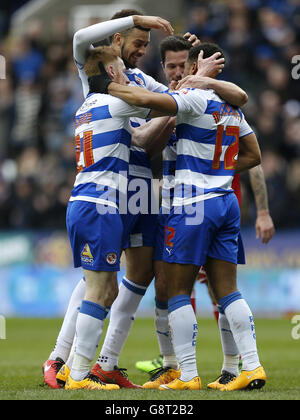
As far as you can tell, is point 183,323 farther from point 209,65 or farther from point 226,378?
point 209,65

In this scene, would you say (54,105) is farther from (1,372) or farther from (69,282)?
(1,372)

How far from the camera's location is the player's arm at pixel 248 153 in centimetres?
591

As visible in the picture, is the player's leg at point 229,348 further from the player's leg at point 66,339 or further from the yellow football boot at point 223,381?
the player's leg at point 66,339

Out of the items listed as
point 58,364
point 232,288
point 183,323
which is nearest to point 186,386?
point 183,323

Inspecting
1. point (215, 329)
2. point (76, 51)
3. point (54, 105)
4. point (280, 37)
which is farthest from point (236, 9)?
point (76, 51)

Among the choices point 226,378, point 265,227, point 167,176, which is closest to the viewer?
point 226,378

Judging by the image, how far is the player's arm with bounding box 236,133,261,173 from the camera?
5906 mm

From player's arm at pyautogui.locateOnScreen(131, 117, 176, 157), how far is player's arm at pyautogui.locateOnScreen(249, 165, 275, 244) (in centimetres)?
123

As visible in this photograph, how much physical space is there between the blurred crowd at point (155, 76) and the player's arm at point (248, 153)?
7.13 meters

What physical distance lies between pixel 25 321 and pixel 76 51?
8822 millimetres

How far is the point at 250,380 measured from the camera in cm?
526

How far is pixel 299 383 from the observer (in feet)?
19.6

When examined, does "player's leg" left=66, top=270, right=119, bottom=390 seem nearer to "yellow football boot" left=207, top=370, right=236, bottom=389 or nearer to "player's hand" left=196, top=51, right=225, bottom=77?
"yellow football boot" left=207, top=370, right=236, bottom=389

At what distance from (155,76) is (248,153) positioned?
9.96 metres
